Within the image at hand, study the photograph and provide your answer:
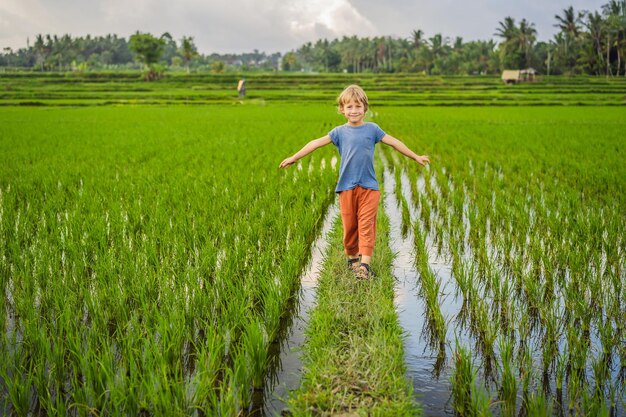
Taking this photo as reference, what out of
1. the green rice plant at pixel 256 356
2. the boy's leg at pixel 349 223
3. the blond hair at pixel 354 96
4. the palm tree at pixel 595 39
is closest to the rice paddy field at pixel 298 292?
the green rice plant at pixel 256 356

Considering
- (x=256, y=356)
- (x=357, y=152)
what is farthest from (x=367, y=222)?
(x=256, y=356)

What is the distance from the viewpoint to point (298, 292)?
3152mm

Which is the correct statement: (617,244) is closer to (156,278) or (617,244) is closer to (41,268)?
(156,278)

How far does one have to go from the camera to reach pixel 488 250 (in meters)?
3.96

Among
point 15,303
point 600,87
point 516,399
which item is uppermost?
point 600,87

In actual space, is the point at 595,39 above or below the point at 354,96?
above

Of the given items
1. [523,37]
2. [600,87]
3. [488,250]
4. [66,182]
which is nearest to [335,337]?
[488,250]

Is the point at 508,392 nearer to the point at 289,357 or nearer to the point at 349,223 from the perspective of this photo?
the point at 289,357

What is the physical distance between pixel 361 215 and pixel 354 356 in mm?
1179

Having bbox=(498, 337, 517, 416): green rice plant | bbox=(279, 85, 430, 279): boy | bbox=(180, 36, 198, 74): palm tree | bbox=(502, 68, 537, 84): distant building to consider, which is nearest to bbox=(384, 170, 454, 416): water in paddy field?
bbox=(498, 337, 517, 416): green rice plant

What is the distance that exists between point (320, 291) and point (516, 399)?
1205 mm

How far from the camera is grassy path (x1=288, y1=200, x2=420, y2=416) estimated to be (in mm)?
1872

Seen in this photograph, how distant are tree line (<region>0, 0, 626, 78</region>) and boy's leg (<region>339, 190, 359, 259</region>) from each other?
47.3m

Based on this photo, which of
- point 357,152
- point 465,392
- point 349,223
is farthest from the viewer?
point 349,223
